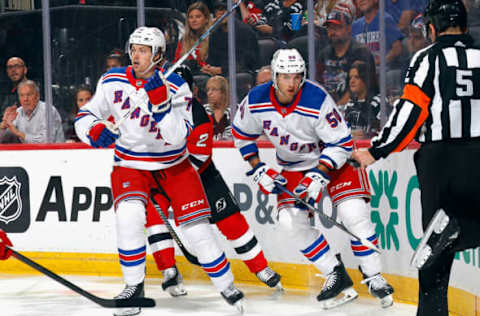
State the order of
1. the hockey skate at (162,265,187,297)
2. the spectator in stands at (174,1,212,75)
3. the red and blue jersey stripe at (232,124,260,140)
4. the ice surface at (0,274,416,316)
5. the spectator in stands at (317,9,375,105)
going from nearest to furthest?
1. the ice surface at (0,274,416,316)
2. the red and blue jersey stripe at (232,124,260,140)
3. the hockey skate at (162,265,187,297)
4. the spectator in stands at (317,9,375,105)
5. the spectator in stands at (174,1,212,75)

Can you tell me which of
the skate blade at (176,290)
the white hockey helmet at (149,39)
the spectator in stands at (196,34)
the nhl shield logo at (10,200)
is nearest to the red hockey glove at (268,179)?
the white hockey helmet at (149,39)

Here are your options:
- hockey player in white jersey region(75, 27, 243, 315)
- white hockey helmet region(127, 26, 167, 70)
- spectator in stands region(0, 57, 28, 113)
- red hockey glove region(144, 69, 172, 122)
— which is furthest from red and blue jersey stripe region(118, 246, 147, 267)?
spectator in stands region(0, 57, 28, 113)

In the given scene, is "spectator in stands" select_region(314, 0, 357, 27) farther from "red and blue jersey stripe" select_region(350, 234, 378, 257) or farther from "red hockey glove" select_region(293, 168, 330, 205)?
"red and blue jersey stripe" select_region(350, 234, 378, 257)

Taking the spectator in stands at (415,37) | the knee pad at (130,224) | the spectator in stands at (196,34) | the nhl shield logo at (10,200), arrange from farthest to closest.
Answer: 1. the spectator in stands at (196,34)
2. the nhl shield logo at (10,200)
3. the spectator in stands at (415,37)
4. the knee pad at (130,224)

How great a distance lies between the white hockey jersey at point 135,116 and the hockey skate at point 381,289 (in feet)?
3.40

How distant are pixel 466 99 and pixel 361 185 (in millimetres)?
1361

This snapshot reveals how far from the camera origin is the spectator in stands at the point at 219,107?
5672mm

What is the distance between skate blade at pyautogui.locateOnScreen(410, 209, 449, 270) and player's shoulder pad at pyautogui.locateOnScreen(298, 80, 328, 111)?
4.60ft

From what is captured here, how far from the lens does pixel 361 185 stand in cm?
427

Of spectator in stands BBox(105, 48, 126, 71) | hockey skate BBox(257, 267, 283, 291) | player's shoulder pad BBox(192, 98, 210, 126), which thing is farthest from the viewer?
spectator in stands BBox(105, 48, 126, 71)

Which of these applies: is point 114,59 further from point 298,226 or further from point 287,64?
point 298,226

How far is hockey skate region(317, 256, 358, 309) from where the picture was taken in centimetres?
425

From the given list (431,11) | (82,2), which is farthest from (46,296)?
(431,11)

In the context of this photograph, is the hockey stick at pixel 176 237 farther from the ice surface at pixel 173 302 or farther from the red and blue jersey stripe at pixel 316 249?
the red and blue jersey stripe at pixel 316 249
